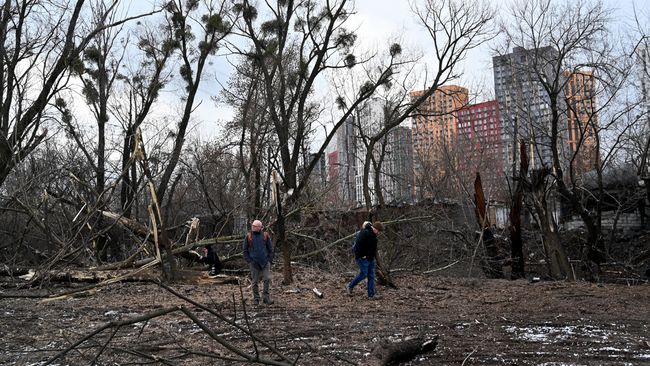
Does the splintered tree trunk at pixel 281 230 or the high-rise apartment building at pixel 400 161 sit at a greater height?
the high-rise apartment building at pixel 400 161

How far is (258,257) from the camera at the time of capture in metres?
9.55

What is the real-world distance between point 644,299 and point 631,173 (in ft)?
33.4

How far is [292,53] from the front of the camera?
21953 mm

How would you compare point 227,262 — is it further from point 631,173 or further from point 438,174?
point 438,174

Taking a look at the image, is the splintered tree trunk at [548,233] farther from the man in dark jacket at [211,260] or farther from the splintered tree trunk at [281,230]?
the man in dark jacket at [211,260]

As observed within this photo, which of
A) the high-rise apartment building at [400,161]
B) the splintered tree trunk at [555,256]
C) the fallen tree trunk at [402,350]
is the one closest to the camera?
the fallen tree trunk at [402,350]

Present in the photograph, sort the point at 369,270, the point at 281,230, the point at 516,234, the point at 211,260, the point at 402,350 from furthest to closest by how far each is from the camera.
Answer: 1. the point at 516,234
2. the point at 211,260
3. the point at 281,230
4. the point at 369,270
5. the point at 402,350

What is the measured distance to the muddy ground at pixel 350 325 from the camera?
18.4 ft

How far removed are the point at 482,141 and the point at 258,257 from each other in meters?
15.1

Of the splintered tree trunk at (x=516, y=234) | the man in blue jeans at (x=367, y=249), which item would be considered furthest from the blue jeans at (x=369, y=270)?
the splintered tree trunk at (x=516, y=234)

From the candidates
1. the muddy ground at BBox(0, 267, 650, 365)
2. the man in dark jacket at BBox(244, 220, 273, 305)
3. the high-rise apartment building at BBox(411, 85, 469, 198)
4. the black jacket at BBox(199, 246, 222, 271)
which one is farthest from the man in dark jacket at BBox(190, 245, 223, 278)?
the high-rise apartment building at BBox(411, 85, 469, 198)

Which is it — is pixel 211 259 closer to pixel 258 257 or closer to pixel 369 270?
pixel 258 257

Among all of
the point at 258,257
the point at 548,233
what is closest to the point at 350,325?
the point at 258,257

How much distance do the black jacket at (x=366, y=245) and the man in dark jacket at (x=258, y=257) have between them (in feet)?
5.12
